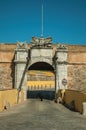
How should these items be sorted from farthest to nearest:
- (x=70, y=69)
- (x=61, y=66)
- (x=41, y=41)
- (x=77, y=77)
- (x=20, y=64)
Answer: (x=77, y=77) → (x=70, y=69) → (x=41, y=41) → (x=61, y=66) → (x=20, y=64)

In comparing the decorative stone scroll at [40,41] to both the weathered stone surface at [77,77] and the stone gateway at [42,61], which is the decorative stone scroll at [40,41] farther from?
the weathered stone surface at [77,77]

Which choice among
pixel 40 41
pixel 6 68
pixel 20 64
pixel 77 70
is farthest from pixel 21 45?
pixel 77 70

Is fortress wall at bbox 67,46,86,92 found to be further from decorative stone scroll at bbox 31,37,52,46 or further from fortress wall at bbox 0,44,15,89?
fortress wall at bbox 0,44,15,89

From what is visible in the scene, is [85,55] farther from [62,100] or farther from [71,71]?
[62,100]

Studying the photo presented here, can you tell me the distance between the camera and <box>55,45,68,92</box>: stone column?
93.1ft

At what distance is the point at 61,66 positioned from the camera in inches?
1126

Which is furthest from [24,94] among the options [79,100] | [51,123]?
[51,123]

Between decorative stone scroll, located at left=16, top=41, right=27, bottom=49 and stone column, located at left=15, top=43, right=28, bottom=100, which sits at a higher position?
decorative stone scroll, located at left=16, top=41, right=27, bottom=49

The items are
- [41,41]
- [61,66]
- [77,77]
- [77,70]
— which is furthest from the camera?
[77,70]

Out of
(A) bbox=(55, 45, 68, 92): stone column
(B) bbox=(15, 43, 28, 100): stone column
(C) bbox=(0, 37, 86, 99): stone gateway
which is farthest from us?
(A) bbox=(55, 45, 68, 92): stone column

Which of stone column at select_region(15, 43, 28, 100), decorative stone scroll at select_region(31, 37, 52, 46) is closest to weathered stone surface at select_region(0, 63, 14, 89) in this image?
stone column at select_region(15, 43, 28, 100)

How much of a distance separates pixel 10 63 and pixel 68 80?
599 centimetres

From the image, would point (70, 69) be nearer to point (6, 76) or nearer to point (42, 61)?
point (42, 61)

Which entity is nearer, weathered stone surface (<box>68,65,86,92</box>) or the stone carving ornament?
the stone carving ornament
